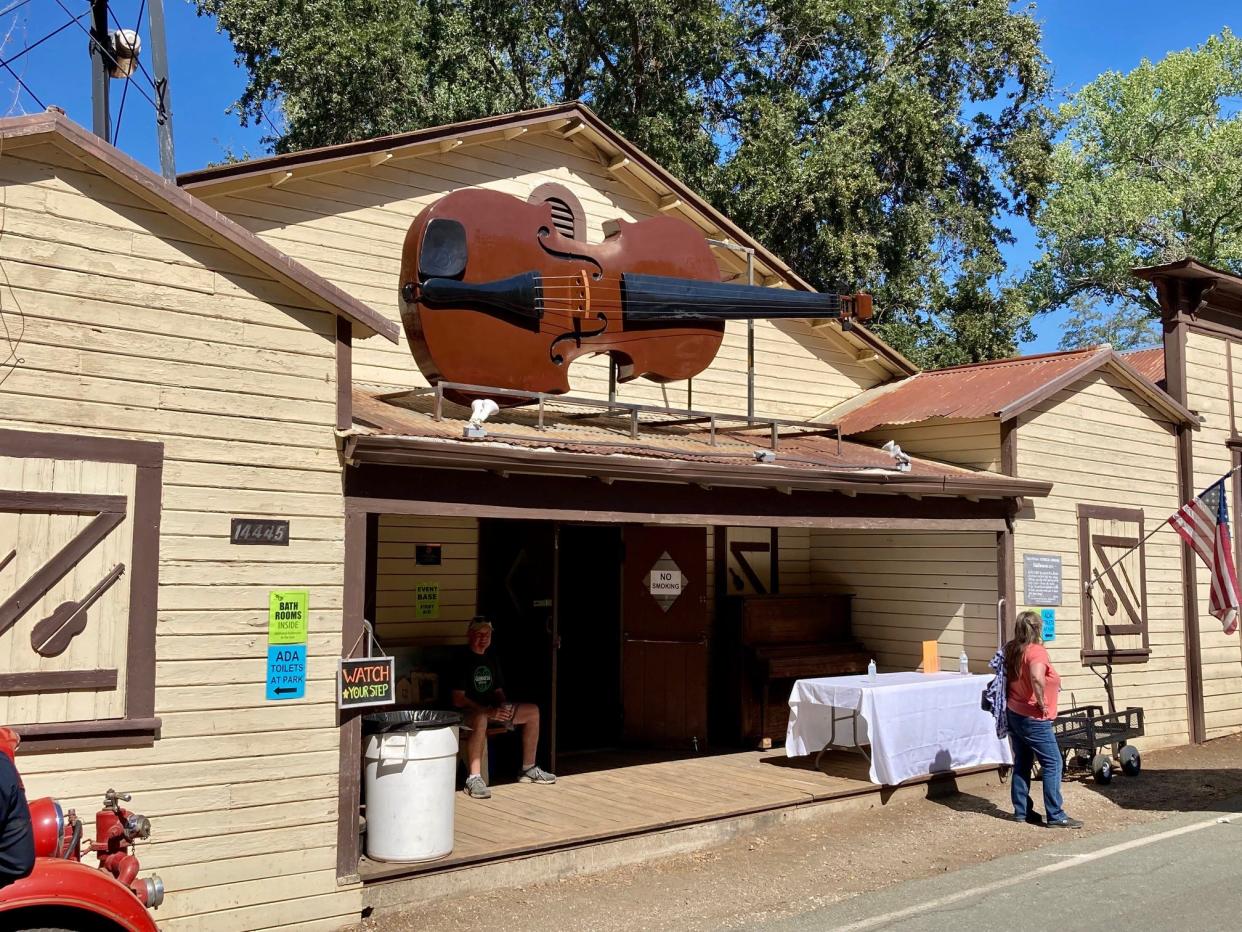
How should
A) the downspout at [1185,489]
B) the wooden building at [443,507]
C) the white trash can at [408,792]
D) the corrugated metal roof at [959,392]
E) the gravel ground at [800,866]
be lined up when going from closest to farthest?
the wooden building at [443,507] → the gravel ground at [800,866] → the white trash can at [408,792] → the corrugated metal roof at [959,392] → the downspout at [1185,489]

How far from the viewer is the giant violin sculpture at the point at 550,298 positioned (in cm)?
874

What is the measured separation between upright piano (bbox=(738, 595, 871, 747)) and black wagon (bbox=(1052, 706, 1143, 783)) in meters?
2.16

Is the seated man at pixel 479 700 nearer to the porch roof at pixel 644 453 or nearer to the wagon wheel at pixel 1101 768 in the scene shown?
the porch roof at pixel 644 453

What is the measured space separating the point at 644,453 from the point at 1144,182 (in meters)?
26.6

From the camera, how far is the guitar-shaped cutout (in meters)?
5.64

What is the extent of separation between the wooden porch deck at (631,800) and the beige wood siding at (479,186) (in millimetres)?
3628

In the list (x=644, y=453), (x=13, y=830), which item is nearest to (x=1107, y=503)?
(x=644, y=453)

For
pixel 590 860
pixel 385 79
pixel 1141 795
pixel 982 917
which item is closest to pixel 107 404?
pixel 590 860

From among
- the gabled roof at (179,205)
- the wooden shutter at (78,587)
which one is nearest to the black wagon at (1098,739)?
the gabled roof at (179,205)

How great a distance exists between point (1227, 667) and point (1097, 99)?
982 inches

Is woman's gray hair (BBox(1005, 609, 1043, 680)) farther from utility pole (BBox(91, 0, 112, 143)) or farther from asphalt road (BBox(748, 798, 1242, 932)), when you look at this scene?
utility pole (BBox(91, 0, 112, 143))

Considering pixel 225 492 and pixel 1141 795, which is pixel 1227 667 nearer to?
pixel 1141 795

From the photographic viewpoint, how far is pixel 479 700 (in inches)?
358

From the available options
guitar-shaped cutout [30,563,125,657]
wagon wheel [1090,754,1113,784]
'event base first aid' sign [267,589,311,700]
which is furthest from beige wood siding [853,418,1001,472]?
guitar-shaped cutout [30,563,125,657]
